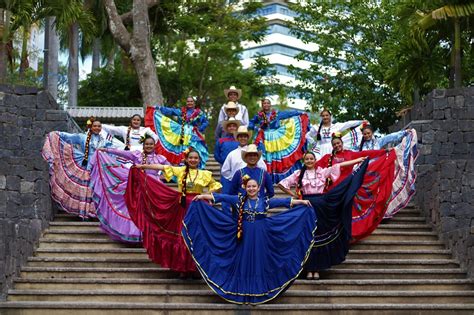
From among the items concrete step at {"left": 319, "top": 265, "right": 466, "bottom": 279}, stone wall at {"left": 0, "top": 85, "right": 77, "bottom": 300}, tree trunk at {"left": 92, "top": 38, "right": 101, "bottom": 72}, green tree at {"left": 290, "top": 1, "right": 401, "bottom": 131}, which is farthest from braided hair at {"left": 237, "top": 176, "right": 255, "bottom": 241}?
tree trunk at {"left": 92, "top": 38, "right": 101, "bottom": 72}

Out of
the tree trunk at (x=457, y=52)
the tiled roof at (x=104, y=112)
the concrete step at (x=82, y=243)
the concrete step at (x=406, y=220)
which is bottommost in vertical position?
the concrete step at (x=82, y=243)

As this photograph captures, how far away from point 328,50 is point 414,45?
8.42m

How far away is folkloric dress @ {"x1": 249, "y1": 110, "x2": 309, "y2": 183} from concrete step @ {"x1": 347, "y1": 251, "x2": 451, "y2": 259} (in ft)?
11.1

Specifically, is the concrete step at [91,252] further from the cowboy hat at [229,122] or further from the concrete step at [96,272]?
the cowboy hat at [229,122]

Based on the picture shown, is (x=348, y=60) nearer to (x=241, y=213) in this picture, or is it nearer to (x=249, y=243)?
(x=241, y=213)

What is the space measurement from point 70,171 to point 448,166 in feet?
19.3

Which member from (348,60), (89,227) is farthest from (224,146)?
(348,60)

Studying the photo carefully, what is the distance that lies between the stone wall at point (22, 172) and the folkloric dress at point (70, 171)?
217mm

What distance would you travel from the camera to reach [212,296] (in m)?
11.6

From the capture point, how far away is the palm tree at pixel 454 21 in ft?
57.4

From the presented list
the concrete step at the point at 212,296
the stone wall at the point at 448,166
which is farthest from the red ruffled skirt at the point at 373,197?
the concrete step at the point at 212,296

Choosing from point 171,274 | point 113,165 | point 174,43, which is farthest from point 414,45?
point 174,43

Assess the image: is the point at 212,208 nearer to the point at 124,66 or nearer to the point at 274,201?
the point at 274,201

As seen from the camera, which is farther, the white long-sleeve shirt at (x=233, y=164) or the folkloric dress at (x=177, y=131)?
the folkloric dress at (x=177, y=131)
